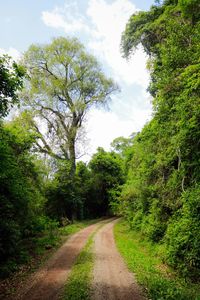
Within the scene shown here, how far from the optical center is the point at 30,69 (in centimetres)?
3136

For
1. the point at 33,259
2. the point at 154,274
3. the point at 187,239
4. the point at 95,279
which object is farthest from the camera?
the point at 33,259

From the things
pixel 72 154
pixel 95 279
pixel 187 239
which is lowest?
pixel 95 279

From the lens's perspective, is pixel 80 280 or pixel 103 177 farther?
pixel 103 177

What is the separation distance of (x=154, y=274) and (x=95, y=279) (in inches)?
95.9

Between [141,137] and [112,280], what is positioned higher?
[141,137]

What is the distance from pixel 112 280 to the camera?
9625mm

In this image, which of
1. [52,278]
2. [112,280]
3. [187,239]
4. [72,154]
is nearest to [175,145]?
[187,239]

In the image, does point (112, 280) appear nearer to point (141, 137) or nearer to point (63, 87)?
point (141, 137)

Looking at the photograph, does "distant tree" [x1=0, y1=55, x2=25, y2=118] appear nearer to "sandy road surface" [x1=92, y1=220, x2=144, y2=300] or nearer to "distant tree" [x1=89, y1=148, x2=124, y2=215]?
"sandy road surface" [x1=92, y1=220, x2=144, y2=300]

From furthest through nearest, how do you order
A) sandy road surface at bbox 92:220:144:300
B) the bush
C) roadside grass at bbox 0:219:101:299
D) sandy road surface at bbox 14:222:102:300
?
the bush
roadside grass at bbox 0:219:101:299
sandy road surface at bbox 14:222:102:300
sandy road surface at bbox 92:220:144:300

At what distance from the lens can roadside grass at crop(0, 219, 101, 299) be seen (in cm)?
946

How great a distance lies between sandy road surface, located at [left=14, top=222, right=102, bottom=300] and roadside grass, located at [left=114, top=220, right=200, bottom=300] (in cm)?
275

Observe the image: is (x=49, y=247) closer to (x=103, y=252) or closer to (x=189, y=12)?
(x=103, y=252)

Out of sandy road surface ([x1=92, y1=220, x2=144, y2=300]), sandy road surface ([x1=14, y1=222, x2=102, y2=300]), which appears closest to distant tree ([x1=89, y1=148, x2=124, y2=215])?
sandy road surface ([x1=14, y1=222, x2=102, y2=300])
